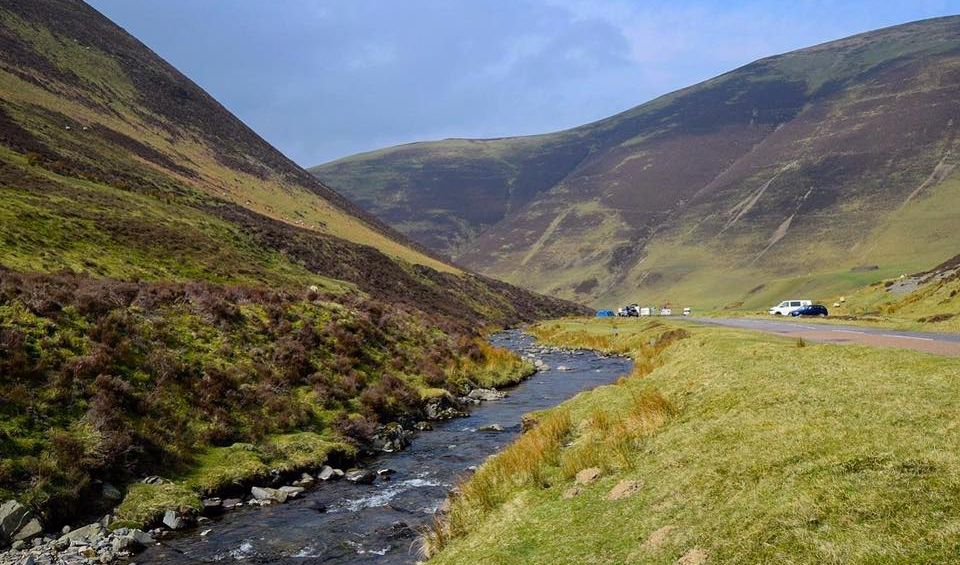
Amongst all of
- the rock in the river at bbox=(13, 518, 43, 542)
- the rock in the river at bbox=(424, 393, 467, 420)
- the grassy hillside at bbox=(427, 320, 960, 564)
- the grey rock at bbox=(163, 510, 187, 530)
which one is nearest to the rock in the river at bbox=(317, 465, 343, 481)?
the grey rock at bbox=(163, 510, 187, 530)

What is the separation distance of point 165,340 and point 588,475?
1887 cm

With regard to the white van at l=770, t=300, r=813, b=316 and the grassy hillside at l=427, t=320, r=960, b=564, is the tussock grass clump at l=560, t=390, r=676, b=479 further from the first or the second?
the white van at l=770, t=300, r=813, b=316

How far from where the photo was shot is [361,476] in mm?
21172

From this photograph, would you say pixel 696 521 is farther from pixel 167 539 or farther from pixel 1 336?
pixel 1 336

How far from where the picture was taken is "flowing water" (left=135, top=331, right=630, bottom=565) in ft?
49.6

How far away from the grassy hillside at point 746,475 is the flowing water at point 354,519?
245 cm

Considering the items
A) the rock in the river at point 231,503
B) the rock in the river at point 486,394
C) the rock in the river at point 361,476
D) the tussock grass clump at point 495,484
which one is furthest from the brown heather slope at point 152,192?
the tussock grass clump at point 495,484

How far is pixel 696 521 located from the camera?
9.95 m

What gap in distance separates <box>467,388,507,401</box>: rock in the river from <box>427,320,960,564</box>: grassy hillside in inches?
579

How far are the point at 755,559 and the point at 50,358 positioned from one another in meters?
21.6

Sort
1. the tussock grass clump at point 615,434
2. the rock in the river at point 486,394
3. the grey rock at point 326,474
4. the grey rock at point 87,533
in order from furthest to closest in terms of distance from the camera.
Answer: the rock in the river at point 486,394 < the grey rock at point 326,474 < the tussock grass clump at point 615,434 < the grey rock at point 87,533

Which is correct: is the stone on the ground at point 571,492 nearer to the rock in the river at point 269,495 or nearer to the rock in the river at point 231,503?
the rock in the river at point 269,495

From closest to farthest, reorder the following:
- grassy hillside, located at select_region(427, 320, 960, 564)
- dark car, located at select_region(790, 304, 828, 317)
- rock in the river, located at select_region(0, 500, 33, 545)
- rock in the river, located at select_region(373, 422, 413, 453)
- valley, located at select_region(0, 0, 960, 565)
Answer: grassy hillside, located at select_region(427, 320, 960, 564) < valley, located at select_region(0, 0, 960, 565) < rock in the river, located at select_region(0, 500, 33, 545) < rock in the river, located at select_region(373, 422, 413, 453) < dark car, located at select_region(790, 304, 828, 317)

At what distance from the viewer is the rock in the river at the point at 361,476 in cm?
2090
